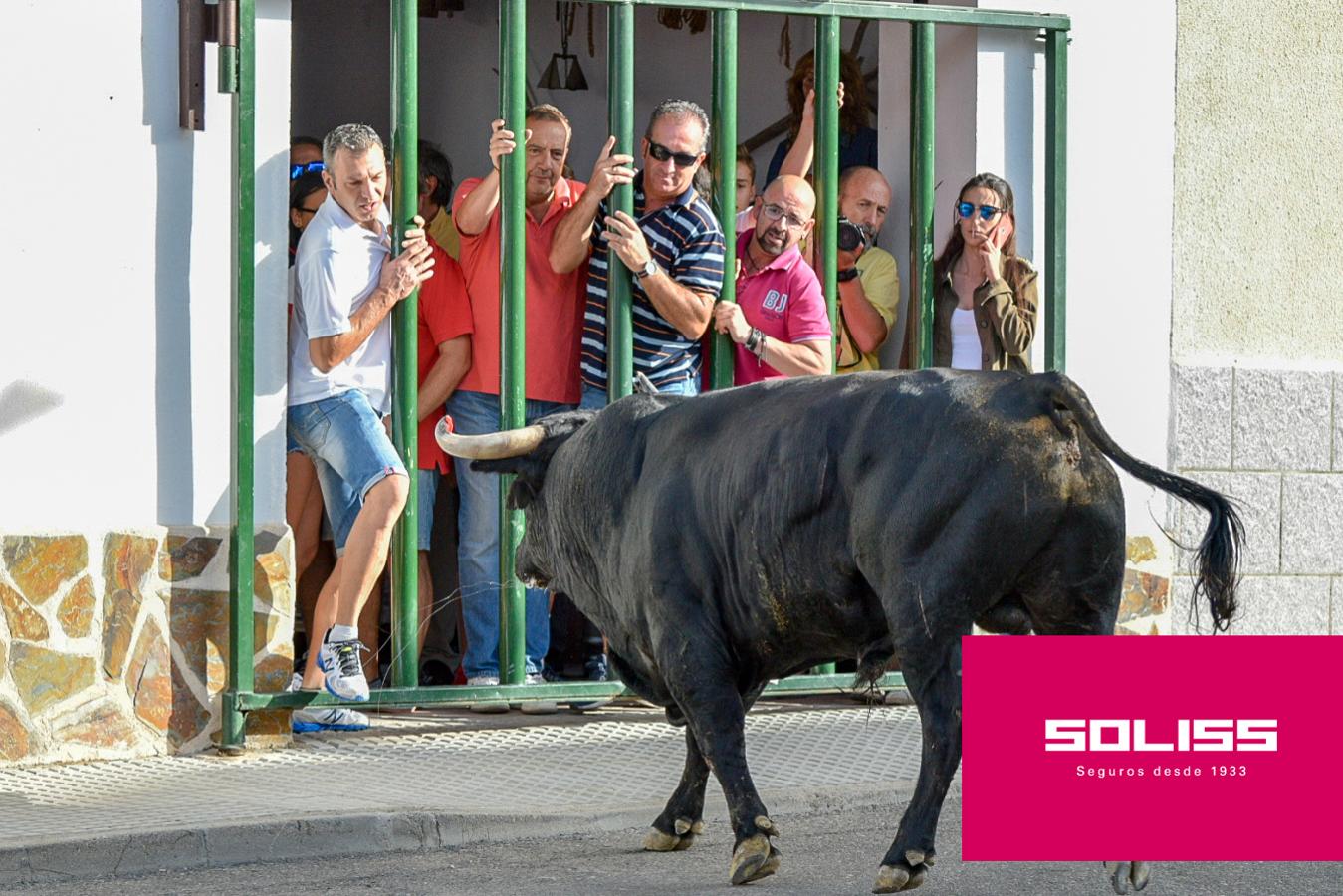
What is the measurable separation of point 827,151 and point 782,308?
687mm

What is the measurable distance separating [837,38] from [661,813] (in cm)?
341

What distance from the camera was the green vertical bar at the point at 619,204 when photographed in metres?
7.89

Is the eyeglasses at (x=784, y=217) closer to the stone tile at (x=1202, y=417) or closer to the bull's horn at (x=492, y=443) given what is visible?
the stone tile at (x=1202, y=417)

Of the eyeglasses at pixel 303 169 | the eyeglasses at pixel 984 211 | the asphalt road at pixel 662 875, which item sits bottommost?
the asphalt road at pixel 662 875

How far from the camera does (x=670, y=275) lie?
26.1 ft

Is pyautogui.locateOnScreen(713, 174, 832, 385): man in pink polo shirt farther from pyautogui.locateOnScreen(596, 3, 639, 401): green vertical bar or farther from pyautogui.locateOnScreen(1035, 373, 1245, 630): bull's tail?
pyautogui.locateOnScreen(1035, 373, 1245, 630): bull's tail

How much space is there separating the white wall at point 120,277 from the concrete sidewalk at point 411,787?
3.03 feet

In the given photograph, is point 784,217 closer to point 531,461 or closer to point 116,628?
point 531,461

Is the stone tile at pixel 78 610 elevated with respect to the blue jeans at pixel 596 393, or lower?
lower

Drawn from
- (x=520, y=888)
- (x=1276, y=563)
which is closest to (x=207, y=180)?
(x=520, y=888)

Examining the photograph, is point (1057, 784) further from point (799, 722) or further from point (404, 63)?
point (404, 63)

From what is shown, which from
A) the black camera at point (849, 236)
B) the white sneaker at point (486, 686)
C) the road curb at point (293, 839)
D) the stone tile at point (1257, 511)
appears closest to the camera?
the road curb at point (293, 839)

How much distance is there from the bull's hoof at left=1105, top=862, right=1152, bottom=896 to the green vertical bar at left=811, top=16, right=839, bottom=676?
3.04 m

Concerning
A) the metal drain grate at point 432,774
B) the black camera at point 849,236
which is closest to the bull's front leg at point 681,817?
the metal drain grate at point 432,774
